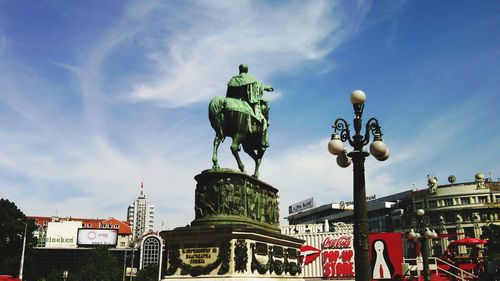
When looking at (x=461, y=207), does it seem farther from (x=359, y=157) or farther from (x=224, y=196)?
(x=359, y=157)

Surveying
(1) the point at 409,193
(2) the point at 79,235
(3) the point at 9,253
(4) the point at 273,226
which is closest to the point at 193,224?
(4) the point at 273,226

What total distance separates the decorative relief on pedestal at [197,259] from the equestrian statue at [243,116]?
8.56 feet

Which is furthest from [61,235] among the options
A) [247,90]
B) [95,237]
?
[247,90]

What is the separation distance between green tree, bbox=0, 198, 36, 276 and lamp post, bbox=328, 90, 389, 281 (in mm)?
52698

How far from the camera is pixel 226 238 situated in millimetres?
13055

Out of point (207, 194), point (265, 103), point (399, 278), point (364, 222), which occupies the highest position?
point (265, 103)

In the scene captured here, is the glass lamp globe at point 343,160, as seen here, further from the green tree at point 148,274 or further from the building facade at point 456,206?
the green tree at point 148,274

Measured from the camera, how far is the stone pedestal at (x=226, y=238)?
13.0 meters

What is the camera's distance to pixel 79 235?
301 ft

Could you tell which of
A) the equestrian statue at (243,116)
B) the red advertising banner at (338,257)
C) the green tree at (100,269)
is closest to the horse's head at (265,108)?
the equestrian statue at (243,116)

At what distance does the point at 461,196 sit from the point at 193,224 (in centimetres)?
6436

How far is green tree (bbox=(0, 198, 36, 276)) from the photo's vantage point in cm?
5269

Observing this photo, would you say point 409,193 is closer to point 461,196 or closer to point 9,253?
point 461,196

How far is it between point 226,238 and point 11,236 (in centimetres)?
5091
